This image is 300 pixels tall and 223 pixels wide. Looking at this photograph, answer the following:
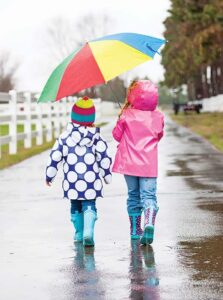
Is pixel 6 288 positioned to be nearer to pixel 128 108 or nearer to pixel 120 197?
pixel 128 108

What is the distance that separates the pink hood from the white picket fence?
27.7 feet

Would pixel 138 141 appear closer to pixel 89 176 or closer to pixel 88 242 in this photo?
pixel 89 176

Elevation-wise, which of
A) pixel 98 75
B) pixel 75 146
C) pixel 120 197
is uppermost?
pixel 98 75

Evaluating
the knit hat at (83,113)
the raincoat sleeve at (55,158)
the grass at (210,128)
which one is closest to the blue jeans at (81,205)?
the raincoat sleeve at (55,158)

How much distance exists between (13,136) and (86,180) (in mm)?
13456

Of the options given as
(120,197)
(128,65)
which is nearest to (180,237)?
(128,65)

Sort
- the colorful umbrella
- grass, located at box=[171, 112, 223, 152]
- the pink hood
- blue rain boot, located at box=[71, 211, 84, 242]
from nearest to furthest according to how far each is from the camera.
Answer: the colorful umbrella < the pink hood < blue rain boot, located at box=[71, 211, 84, 242] < grass, located at box=[171, 112, 223, 152]

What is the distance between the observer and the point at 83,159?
26.9ft

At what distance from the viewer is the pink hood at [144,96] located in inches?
321

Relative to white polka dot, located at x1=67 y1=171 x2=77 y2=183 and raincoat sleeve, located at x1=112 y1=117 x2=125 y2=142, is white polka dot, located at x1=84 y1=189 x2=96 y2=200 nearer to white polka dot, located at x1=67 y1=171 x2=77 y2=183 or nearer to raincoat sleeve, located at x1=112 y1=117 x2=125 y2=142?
white polka dot, located at x1=67 y1=171 x2=77 y2=183

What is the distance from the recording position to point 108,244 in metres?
8.12

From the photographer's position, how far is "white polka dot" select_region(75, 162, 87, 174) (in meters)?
8.17

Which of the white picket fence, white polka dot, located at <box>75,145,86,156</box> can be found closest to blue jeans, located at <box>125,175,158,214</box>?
white polka dot, located at <box>75,145,86,156</box>

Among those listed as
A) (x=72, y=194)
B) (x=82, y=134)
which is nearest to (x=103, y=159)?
(x=82, y=134)
